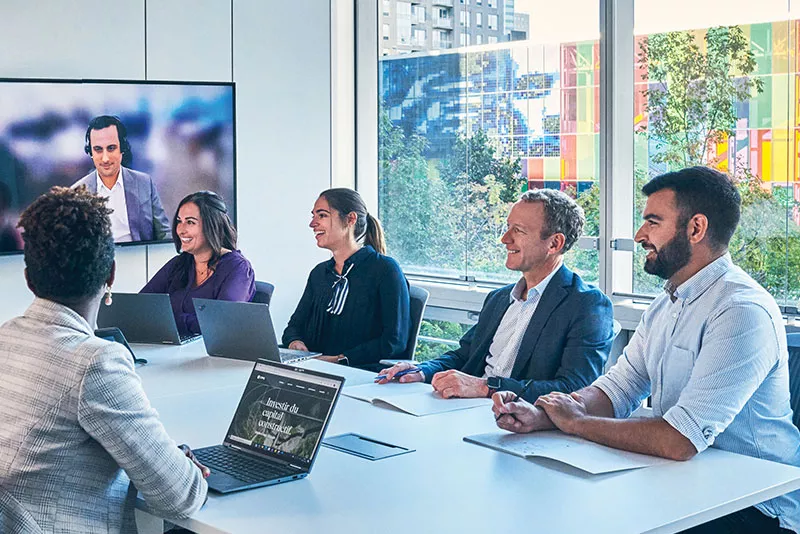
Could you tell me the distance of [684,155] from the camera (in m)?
4.35

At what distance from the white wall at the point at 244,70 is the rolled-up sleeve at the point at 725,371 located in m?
3.52

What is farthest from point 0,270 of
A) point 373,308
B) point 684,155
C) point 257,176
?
point 684,155

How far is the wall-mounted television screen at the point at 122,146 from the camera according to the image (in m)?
4.64

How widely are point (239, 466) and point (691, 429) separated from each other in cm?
98

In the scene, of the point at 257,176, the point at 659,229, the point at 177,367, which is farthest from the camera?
the point at 257,176

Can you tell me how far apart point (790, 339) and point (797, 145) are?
1.60 metres

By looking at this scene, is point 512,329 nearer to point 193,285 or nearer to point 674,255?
point 674,255

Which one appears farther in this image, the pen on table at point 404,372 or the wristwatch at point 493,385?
the pen on table at point 404,372

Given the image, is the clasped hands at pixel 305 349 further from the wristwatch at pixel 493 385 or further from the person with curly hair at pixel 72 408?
the person with curly hair at pixel 72 408

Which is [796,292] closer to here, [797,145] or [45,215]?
[797,145]

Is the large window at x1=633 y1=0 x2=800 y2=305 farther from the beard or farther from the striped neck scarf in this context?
the beard

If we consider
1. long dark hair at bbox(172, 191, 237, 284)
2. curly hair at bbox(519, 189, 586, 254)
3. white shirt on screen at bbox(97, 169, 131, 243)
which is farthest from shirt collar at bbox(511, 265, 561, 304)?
white shirt on screen at bbox(97, 169, 131, 243)

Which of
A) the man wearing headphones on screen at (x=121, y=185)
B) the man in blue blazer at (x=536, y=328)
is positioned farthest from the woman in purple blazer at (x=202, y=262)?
the man in blue blazer at (x=536, y=328)

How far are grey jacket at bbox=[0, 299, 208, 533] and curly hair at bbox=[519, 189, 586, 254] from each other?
1749mm
